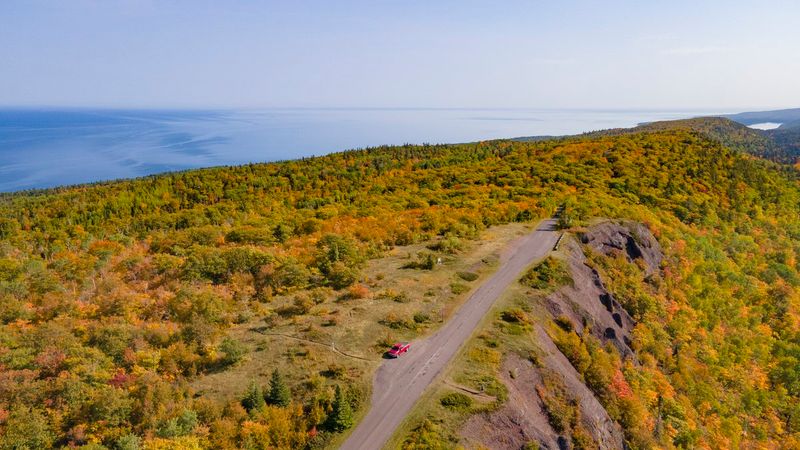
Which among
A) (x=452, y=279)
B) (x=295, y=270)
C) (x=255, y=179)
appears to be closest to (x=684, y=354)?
(x=452, y=279)

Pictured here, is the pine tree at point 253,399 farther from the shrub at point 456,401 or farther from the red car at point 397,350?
the shrub at point 456,401

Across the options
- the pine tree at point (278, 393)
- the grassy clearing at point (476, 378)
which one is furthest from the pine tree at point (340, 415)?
the pine tree at point (278, 393)

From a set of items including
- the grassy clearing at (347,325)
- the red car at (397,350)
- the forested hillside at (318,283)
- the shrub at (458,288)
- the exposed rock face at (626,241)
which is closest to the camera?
the forested hillside at (318,283)

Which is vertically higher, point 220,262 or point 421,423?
point 220,262

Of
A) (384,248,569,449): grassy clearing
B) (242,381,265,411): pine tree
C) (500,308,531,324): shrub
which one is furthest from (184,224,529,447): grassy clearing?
(500,308,531,324): shrub

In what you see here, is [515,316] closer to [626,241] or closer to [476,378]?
[476,378]

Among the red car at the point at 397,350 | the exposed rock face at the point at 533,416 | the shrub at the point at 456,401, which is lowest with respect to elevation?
the exposed rock face at the point at 533,416

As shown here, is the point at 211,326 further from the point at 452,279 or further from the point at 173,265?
the point at 452,279

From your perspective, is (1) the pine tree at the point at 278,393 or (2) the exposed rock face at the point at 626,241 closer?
(1) the pine tree at the point at 278,393
